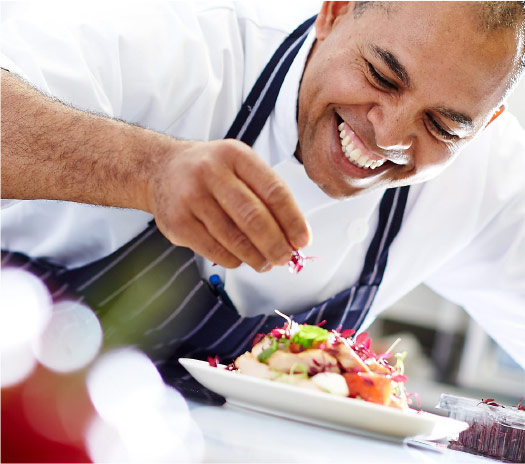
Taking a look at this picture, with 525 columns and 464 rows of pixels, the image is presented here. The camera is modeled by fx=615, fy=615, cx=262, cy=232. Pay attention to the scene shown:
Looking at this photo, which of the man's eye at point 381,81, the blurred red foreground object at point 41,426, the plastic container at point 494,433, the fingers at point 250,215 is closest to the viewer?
the blurred red foreground object at point 41,426

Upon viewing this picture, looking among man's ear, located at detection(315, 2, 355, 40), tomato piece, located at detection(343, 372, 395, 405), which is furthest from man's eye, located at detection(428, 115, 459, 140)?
tomato piece, located at detection(343, 372, 395, 405)

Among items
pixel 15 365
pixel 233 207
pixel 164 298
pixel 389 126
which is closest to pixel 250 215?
pixel 233 207

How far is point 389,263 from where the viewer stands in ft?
7.04

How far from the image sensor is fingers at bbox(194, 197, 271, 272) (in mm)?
886

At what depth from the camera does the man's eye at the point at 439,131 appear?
1.70m

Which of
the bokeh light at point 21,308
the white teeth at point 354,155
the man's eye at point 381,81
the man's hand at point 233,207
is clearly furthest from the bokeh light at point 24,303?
the man's eye at point 381,81

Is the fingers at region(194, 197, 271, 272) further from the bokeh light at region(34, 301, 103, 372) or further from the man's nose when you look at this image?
the man's nose

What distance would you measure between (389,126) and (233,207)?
0.90 m

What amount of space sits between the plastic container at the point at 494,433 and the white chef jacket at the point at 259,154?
696 millimetres

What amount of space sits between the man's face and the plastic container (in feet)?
2.35

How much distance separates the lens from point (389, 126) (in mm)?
1637

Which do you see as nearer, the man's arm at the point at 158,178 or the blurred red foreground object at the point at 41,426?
the blurred red foreground object at the point at 41,426

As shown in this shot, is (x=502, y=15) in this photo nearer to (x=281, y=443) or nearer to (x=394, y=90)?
(x=394, y=90)

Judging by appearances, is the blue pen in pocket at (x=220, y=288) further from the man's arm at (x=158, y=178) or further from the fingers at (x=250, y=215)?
the fingers at (x=250, y=215)
